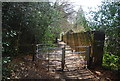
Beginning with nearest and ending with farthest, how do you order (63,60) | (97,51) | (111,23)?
(111,23) < (63,60) < (97,51)

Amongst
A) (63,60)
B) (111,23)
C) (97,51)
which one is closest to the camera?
(111,23)

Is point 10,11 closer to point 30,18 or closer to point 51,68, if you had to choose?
point 30,18

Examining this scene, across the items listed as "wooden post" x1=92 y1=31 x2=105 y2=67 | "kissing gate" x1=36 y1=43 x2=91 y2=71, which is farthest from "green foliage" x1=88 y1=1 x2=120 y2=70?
"kissing gate" x1=36 y1=43 x2=91 y2=71

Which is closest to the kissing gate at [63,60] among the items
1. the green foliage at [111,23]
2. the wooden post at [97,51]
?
the wooden post at [97,51]

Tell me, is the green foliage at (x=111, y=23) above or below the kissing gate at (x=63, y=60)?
above

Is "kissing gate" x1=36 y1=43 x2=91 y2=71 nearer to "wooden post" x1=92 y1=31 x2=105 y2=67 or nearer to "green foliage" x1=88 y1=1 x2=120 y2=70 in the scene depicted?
"wooden post" x1=92 y1=31 x2=105 y2=67

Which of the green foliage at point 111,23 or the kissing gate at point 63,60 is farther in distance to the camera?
the kissing gate at point 63,60

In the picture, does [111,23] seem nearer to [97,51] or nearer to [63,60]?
[97,51]

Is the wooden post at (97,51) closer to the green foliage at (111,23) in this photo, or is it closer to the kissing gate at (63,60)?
the kissing gate at (63,60)

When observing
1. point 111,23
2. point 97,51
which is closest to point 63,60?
point 97,51

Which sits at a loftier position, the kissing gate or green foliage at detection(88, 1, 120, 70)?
green foliage at detection(88, 1, 120, 70)

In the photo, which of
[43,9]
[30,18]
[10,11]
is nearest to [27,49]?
[30,18]

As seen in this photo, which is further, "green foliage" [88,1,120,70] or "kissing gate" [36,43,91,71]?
"kissing gate" [36,43,91,71]

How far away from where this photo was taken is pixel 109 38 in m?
2.92
